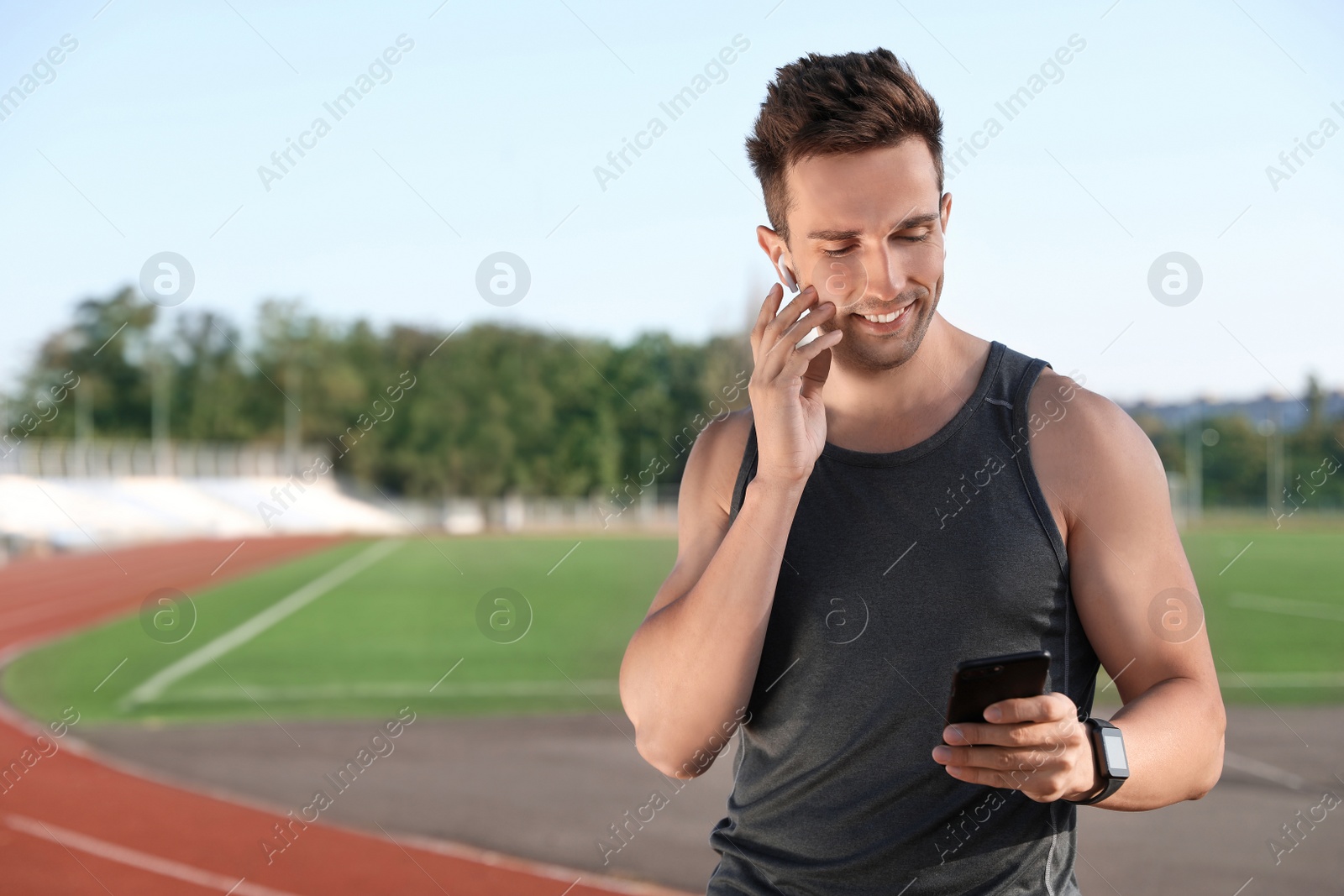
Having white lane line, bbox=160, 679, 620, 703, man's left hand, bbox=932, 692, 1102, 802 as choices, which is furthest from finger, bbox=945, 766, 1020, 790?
white lane line, bbox=160, 679, 620, 703

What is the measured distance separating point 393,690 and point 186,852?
6521mm

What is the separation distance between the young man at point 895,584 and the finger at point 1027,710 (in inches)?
6.8

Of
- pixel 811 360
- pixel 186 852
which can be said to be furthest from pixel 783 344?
pixel 186 852

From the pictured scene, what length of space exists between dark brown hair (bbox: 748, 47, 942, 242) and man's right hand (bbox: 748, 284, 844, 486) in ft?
0.69

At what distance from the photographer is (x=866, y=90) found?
1933 mm

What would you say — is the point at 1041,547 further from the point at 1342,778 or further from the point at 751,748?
the point at 1342,778

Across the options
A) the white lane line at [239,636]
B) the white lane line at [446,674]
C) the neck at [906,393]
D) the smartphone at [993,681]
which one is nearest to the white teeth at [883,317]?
the neck at [906,393]

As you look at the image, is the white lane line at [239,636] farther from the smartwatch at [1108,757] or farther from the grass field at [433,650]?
the smartwatch at [1108,757]

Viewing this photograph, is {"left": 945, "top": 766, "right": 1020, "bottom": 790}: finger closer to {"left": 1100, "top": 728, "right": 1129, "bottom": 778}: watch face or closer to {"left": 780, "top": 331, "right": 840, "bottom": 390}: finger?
{"left": 1100, "top": 728, "right": 1129, "bottom": 778}: watch face

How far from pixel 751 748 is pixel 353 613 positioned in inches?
864

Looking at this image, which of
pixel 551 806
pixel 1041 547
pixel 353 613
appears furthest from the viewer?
pixel 353 613

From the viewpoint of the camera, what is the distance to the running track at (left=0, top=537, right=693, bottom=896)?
23.1ft

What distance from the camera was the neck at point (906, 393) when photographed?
2.03 meters

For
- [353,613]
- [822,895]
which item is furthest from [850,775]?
[353,613]
